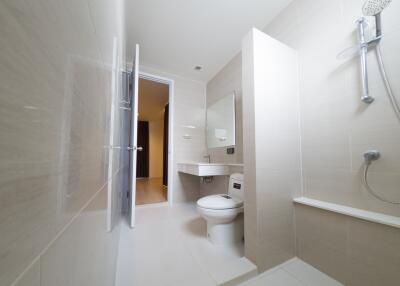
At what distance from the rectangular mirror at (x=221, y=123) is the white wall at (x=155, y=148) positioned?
3.65 metres

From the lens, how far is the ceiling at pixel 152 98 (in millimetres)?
3385

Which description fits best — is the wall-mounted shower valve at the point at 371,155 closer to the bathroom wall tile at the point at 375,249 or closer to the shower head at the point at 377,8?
the bathroom wall tile at the point at 375,249

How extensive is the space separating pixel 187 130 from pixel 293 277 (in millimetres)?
2262

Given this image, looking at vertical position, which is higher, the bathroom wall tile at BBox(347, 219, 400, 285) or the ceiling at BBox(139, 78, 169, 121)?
the ceiling at BBox(139, 78, 169, 121)

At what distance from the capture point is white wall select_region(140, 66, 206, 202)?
9.09 feet

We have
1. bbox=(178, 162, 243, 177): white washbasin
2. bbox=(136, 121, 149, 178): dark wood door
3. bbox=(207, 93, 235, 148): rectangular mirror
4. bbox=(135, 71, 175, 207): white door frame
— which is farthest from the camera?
bbox=(136, 121, 149, 178): dark wood door

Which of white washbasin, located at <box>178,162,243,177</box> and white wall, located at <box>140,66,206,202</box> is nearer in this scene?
white washbasin, located at <box>178,162,243,177</box>

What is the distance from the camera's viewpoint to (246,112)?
137cm

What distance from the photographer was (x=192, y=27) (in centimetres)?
193

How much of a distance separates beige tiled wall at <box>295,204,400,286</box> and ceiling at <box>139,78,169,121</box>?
10.2ft

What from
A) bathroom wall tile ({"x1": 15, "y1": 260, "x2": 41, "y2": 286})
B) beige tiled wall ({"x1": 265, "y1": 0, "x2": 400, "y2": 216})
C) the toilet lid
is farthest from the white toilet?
bathroom wall tile ({"x1": 15, "y1": 260, "x2": 41, "y2": 286})

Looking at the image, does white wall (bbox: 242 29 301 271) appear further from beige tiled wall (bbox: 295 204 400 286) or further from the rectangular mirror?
the rectangular mirror

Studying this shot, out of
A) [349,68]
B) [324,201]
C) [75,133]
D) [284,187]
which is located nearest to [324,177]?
[324,201]

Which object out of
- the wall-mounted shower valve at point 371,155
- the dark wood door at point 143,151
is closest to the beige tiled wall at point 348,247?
the wall-mounted shower valve at point 371,155
